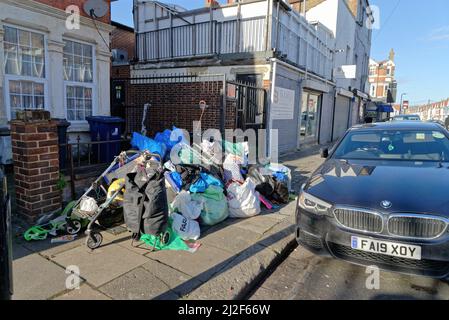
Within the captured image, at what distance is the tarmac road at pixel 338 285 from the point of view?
8.73 ft

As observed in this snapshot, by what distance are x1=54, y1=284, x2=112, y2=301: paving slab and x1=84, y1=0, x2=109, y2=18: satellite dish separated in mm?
6797

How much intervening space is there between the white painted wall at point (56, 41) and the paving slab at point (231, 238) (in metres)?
5.08

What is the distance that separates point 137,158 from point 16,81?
408 centimetres

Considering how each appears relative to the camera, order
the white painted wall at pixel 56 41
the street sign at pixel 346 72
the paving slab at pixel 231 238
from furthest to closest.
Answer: the street sign at pixel 346 72 < the white painted wall at pixel 56 41 < the paving slab at pixel 231 238

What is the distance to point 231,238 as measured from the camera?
3721 millimetres

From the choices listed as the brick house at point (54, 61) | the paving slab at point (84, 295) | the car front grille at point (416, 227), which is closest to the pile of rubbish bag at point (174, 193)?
the paving slab at point (84, 295)

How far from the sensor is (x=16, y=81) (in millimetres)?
6074

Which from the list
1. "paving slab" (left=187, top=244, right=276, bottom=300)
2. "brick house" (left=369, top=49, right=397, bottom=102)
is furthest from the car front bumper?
"brick house" (left=369, top=49, right=397, bottom=102)

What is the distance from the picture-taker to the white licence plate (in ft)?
8.11

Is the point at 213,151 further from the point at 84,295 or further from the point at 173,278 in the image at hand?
the point at 84,295

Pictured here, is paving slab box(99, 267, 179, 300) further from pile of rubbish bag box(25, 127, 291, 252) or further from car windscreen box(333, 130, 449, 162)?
car windscreen box(333, 130, 449, 162)

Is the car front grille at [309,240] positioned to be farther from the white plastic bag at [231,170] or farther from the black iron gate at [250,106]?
the black iron gate at [250,106]

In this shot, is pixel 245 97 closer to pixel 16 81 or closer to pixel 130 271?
pixel 16 81
